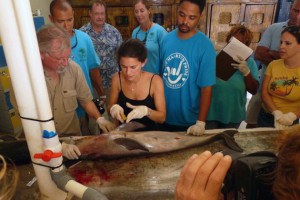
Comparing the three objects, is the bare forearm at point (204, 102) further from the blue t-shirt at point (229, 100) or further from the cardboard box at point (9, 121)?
the cardboard box at point (9, 121)

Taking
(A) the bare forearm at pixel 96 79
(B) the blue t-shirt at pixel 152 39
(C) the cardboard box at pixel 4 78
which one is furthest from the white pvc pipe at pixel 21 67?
(C) the cardboard box at pixel 4 78

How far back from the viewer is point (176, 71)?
2.10 m

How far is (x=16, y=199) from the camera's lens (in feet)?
4.13

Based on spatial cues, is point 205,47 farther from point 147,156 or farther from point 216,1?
point 216,1

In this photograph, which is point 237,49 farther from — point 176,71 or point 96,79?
point 96,79

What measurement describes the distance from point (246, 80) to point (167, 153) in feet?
3.85

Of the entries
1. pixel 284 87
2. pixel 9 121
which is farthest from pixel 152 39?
pixel 9 121

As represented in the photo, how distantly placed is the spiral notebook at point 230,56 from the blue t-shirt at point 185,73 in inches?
13.0

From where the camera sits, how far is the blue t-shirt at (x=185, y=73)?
2.03 meters

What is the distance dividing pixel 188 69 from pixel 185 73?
0.04m

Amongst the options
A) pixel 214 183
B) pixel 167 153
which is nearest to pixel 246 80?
pixel 167 153

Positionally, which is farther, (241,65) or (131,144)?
(241,65)

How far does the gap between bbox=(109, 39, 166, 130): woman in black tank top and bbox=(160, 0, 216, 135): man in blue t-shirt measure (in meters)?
0.21

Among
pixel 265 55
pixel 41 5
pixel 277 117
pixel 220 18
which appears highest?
pixel 41 5
